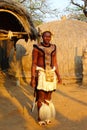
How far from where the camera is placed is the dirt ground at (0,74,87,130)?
20.9 ft

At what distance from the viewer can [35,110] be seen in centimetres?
768

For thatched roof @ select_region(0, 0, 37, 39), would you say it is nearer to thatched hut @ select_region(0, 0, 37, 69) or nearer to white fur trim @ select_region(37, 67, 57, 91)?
thatched hut @ select_region(0, 0, 37, 69)

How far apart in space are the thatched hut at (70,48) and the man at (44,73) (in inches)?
256

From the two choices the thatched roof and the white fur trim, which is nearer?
the white fur trim

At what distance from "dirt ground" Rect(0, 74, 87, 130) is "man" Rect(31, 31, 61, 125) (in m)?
A: 0.30

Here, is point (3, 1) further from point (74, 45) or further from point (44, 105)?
point (74, 45)

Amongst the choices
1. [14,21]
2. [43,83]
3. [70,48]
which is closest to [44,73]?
[43,83]

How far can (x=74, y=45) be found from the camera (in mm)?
13555

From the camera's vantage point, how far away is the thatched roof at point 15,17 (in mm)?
8658

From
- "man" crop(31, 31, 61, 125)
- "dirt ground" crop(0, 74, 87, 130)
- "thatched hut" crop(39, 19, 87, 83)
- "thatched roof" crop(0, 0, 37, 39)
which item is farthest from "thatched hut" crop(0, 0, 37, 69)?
"thatched hut" crop(39, 19, 87, 83)

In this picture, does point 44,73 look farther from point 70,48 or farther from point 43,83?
point 70,48

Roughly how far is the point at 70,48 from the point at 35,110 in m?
6.18

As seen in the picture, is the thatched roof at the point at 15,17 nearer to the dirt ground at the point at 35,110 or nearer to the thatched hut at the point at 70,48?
the dirt ground at the point at 35,110

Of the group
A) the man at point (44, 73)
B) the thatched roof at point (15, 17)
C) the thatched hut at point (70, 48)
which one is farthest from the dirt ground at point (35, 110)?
the thatched roof at point (15, 17)
